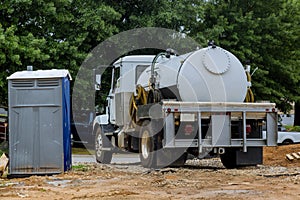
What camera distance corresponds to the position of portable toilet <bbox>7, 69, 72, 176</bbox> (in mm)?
14195

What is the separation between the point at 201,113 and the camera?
1502 cm

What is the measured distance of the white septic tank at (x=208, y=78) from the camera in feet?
50.9

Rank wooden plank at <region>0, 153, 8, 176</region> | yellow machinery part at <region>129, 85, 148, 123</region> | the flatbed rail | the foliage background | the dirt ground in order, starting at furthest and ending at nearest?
the foliage background → yellow machinery part at <region>129, 85, 148, 123</region> → the flatbed rail → wooden plank at <region>0, 153, 8, 176</region> → the dirt ground

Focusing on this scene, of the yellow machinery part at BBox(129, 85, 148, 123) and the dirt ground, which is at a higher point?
the yellow machinery part at BBox(129, 85, 148, 123)

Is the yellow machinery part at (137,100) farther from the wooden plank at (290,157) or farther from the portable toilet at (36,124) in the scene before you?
the wooden plank at (290,157)

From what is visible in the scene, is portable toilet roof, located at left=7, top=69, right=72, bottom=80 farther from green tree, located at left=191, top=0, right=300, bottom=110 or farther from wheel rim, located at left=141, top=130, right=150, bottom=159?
green tree, located at left=191, top=0, right=300, bottom=110

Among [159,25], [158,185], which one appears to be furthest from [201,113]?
[159,25]

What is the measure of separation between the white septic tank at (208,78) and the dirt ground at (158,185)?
2.13m

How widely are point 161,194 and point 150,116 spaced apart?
18.1 feet

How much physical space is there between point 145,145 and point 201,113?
229 cm

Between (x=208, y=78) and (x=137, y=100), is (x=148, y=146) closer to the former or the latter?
(x=137, y=100)

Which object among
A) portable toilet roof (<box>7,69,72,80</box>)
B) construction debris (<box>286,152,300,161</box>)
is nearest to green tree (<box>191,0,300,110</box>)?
construction debris (<box>286,152,300,161</box>)

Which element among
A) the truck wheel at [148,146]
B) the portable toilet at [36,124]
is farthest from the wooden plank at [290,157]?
the portable toilet at [36,124]

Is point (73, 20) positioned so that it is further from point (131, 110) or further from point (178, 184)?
point (178, 184)
